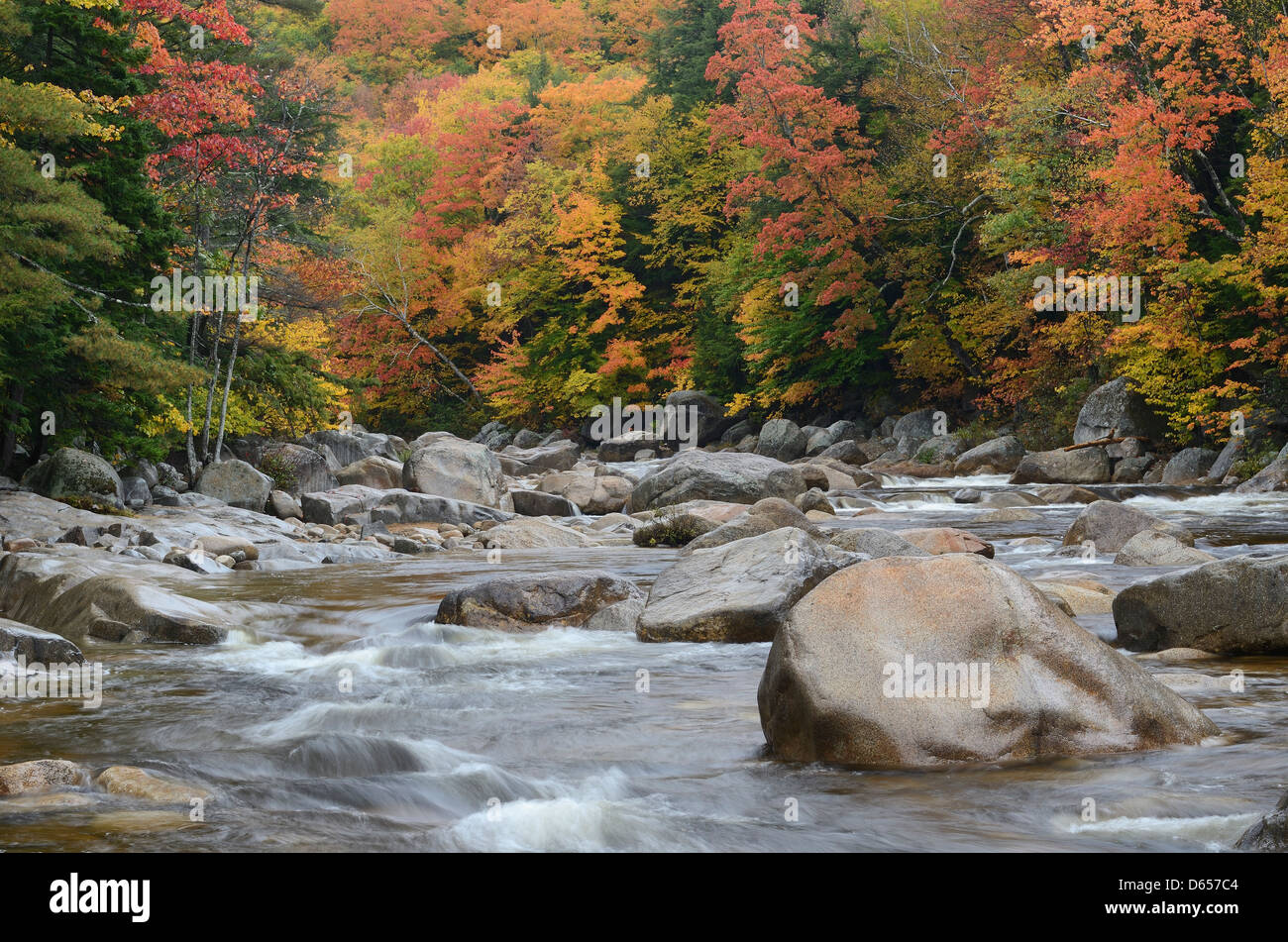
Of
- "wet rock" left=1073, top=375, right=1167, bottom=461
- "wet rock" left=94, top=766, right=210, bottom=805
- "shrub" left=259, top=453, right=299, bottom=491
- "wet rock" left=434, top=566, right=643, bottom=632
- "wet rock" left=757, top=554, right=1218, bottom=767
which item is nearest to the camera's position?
"wet rock" left=94, top=766, right=210, bottom=805

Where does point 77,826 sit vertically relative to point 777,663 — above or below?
below

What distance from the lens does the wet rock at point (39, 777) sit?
193 inches

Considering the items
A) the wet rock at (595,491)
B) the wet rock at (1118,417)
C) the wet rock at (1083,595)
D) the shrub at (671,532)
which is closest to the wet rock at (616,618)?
the wet rock at (1083,595)

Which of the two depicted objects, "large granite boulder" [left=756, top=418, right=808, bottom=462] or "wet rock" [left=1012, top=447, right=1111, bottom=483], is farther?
"large granite boulder" [left=756, top=418, right=808, bottom=462]

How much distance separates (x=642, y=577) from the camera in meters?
12.1

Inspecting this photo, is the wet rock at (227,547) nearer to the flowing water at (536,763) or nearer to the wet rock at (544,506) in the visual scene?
the flowing water at (536,763)

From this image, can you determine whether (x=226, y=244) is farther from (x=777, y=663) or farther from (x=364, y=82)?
(x=364, y=82)

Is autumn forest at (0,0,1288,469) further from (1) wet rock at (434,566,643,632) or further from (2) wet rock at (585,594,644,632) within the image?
(2) wet rock at (585,594,644,632)

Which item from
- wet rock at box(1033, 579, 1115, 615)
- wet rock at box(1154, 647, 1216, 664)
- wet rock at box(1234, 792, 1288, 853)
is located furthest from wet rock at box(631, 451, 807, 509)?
wet rock at box(1234, 792, 1288, 853)

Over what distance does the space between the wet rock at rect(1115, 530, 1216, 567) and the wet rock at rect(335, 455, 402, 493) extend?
14.1 meters

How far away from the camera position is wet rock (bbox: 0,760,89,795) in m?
4.91

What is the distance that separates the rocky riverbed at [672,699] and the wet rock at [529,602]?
3cm

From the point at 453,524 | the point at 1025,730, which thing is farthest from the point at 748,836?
the point at 453,524

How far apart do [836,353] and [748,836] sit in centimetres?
2931
